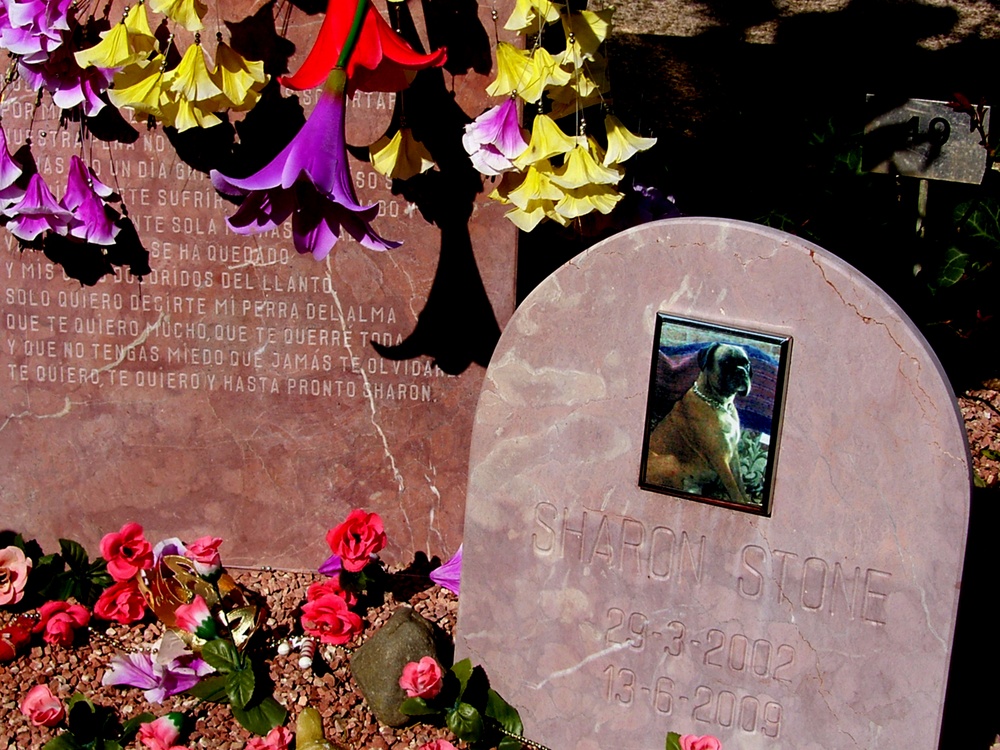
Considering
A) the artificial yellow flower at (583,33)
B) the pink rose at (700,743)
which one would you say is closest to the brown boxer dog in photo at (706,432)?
the pink rose at (700,743)

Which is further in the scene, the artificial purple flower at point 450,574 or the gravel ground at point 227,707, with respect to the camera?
the artificial purple flower at point 450,574

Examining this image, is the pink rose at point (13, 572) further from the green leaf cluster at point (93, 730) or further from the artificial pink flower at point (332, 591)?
the artificial pink flower at point (332, 591)

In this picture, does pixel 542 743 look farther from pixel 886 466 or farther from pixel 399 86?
pixel 399 86

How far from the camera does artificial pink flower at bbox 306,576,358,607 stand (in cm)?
355

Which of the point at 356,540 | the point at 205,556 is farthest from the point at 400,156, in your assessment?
the point at 205,556

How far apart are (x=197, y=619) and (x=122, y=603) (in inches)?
12.7

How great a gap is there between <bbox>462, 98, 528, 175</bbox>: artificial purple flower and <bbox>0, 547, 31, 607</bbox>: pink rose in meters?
1.89

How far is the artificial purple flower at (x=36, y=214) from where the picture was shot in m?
3.52

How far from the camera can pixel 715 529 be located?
2.79m

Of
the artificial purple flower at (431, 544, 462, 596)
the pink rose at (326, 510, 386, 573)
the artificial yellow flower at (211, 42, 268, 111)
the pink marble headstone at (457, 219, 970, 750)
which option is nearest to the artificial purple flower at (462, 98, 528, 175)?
the pink marble headstone at (457, 219, 970, 750)

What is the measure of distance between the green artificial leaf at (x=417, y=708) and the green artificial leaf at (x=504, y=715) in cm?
14

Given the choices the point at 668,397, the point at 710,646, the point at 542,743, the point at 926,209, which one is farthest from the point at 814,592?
the point at 926,209

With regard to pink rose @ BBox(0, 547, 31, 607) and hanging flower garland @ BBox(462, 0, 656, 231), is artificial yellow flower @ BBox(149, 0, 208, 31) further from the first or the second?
pink rose @ BBox(0, 547, 31, 607)

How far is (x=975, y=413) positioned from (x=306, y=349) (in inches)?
108
